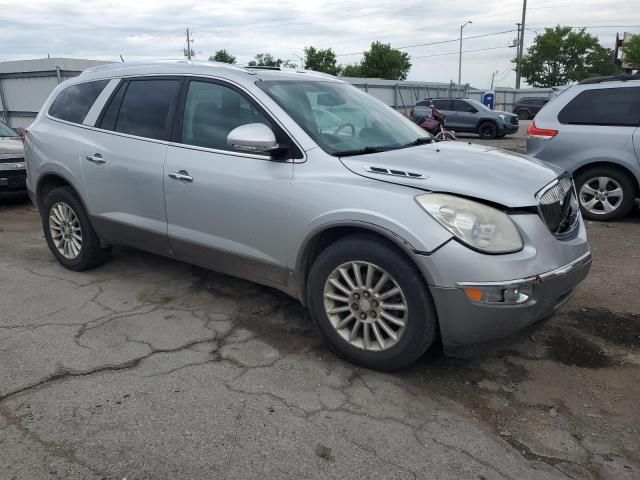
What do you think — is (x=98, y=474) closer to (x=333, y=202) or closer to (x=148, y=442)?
(x=148, y=442)

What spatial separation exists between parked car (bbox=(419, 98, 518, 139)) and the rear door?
1890cm

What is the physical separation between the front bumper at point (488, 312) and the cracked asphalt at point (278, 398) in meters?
0.33

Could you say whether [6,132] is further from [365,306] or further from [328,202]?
[365,306]

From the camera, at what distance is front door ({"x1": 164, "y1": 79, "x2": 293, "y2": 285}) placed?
11.6 feet

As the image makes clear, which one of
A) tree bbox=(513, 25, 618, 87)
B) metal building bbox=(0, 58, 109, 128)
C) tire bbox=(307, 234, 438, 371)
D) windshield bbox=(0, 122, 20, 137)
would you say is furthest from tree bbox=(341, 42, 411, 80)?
tire bbox=(307, 234, 438, 371)

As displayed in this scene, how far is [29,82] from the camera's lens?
1606 centimetres

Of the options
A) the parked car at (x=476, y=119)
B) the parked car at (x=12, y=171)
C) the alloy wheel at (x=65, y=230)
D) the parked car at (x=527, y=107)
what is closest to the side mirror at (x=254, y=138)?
the alloy wheel at (x=65, y=230)

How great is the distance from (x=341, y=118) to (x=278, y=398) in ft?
6.44

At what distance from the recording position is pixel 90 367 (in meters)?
3.35

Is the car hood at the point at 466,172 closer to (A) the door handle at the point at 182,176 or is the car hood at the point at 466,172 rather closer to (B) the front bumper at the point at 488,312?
(B) the front bumper at the point at 488,312

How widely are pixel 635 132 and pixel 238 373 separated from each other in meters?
5.93

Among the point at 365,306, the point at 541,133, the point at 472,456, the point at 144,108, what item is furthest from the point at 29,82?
the point at 472,456

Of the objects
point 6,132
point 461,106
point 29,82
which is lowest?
point 461,106

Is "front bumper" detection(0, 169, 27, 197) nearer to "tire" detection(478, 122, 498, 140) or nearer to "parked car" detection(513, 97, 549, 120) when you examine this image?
"tire" detection(478, 122, 498, 140)
